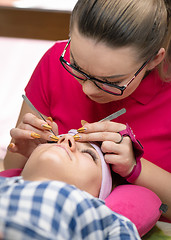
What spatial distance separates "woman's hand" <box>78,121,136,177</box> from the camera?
139cm

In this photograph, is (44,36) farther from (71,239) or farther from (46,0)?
(71,239)

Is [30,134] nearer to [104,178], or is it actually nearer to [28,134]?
[28,134]

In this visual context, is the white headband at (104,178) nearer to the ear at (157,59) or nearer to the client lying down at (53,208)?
the client lying down at (53,208)

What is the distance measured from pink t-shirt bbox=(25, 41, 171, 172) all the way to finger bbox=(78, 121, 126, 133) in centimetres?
24

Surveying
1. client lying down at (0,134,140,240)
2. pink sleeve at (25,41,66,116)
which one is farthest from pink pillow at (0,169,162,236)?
pink sleeve at (25,41,66,116)

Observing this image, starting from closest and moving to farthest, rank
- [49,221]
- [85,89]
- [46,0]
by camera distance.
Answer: [49,221]
[85,89]
[46,0]

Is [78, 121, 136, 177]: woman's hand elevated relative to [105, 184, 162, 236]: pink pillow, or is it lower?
elevated

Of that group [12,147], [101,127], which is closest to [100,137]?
[101,127]

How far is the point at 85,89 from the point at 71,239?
0.59m

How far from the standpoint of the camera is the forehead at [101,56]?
131 centimetres

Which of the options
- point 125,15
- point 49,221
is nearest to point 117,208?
point 49,221

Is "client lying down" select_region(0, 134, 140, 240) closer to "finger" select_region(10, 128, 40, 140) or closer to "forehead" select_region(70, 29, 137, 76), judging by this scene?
"finger" select_region(10, 128, 40, 140)

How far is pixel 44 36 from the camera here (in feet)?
10.2

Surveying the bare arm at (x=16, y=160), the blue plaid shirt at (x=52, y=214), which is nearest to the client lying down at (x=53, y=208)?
the blue plaid shirt at (x=52, y=214)
